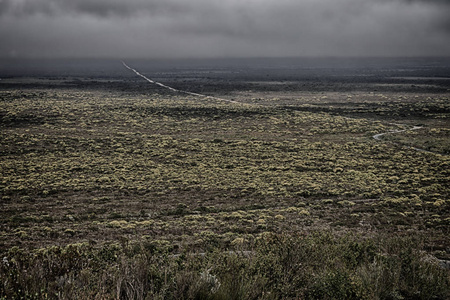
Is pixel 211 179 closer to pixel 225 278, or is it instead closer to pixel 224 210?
pixel 224 210

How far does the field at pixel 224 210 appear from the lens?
6.76 metres

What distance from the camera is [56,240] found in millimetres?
16406

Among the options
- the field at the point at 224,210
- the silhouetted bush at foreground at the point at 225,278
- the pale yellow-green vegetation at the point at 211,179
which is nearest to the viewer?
the silhouetted bush at foreground at the point at 225,278

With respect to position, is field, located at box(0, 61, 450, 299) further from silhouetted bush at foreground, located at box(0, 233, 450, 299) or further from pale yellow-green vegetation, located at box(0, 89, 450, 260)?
pale yellow-green vegetation, located at box(0, 89, 450, 260)

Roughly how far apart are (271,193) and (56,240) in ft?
48.2

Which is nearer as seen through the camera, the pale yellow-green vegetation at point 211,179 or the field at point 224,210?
the field at point 224,210

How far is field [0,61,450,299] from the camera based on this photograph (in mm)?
6762

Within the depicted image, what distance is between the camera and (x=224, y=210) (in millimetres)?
21953

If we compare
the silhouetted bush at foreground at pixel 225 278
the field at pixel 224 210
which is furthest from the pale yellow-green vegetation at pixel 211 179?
the silhouetted bush at foreground at pixel 225 278

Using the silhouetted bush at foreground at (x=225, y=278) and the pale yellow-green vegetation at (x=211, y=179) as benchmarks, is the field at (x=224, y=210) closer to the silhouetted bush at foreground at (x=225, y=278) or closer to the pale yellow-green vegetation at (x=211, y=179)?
the silhouetted bush at foreground at (x=225, y=278)

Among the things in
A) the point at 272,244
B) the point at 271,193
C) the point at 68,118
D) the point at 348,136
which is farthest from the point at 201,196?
the point at 68,118

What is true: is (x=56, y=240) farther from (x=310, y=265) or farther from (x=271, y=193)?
(x=271, y=193)

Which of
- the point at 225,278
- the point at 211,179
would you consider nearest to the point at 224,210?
the point at 211,179

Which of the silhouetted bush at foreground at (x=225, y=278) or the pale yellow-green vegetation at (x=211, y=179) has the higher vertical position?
the silhouetted bush at foreground at (x=225, y=278)
